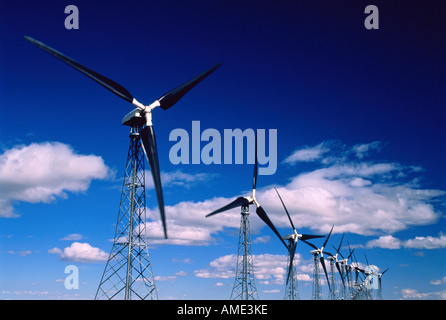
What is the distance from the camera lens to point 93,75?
47.6 meters

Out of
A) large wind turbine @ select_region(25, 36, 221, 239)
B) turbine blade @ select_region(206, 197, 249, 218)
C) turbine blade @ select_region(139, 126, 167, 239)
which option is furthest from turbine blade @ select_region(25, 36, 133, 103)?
turbine blade @ select_region(206, 197, 249, 218)

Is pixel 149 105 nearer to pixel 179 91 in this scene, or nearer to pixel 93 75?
pixel 179 91

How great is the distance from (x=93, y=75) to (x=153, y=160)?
13169 mm

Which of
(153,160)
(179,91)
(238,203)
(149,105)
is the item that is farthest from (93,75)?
(238,203)

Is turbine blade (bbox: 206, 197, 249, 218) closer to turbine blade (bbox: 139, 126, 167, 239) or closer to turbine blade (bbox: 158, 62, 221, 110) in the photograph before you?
turbine blade (bbox: 158, 62, 221, 110)

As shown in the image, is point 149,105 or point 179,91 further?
point 179,91

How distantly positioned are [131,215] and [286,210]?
127ft

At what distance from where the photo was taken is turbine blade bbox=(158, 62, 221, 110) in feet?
176

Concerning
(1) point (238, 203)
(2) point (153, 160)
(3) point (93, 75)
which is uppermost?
(3) point (93, 75)

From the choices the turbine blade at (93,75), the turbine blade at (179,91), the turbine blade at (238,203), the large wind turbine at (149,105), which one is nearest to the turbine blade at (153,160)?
the large wind turbine at (149,105)

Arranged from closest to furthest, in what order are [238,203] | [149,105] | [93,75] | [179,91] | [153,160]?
[153,160]
[93,75]
[149,105]
[179,91]
[238,203]

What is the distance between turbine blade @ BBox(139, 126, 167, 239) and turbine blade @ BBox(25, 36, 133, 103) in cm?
577
